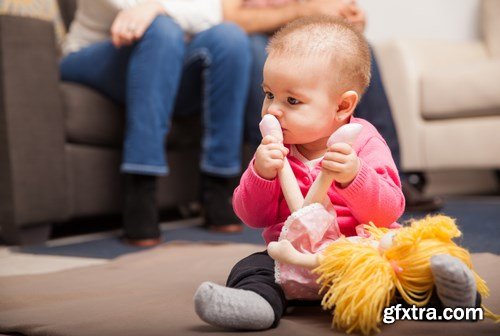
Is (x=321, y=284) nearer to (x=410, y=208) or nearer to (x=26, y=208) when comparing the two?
(x=26, y=208)

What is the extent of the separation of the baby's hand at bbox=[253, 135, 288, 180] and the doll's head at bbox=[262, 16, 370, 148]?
0.11ft

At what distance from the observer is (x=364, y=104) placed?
73.4 inches

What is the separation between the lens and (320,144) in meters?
0.84

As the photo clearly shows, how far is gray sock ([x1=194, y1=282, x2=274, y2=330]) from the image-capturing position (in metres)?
0.66

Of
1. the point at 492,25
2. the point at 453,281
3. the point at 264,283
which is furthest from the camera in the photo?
the point at 492,25

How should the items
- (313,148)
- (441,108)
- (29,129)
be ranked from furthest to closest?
(441,108)
(29,129)
(313,148)

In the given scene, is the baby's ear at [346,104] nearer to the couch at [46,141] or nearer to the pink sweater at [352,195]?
the pink sweater at [352,195]

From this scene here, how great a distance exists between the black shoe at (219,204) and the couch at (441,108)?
0.92 m

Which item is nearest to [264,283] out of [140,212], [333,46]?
[333,46]

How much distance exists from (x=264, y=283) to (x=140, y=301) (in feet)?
0.76

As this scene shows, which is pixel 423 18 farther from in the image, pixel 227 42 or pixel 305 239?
pixel 305 239

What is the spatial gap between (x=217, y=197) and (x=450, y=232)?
3.55 ft

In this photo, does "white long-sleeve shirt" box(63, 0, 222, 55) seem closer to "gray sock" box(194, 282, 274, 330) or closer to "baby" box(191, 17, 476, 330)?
"baby" box(191, 17, 476, 330)

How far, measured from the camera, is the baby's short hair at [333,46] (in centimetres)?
78
